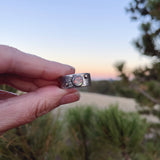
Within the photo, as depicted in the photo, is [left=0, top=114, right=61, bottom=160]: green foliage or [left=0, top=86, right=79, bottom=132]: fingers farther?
[left=0, top=114, right=61, bottom=160]: green foliage

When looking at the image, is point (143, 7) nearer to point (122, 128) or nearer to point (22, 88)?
point (122, 128)

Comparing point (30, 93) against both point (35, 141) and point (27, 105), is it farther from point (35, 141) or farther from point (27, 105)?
point (35, 141)

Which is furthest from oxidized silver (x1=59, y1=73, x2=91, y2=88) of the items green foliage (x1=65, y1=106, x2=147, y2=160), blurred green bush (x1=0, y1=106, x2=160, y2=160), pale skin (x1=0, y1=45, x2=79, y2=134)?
green foliage (x1=65, y1=106, x2=147, y2=160)

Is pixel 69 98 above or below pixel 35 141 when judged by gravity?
above

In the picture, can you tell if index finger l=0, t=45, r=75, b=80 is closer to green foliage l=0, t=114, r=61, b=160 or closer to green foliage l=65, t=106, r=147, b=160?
green foliage l=0, t=114, r=61, b=160

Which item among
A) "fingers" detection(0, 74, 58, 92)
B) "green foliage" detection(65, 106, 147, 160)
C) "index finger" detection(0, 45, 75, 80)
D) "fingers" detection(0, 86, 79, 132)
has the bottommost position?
"green foliage" detection(65, 106, 147, 160)

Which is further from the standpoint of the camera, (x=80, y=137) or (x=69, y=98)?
(x=80, y=137)

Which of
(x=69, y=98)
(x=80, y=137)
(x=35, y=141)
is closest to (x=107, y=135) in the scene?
(x=80, y=137)

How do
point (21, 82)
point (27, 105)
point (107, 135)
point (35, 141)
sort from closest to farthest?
point (27, 105), point (21, 82), point (35, 141), point (107, 135)
